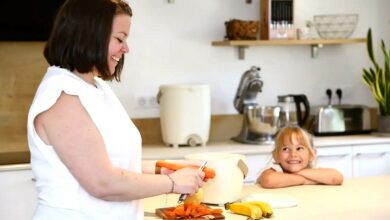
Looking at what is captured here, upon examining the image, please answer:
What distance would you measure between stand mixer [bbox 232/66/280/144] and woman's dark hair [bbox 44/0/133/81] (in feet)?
6.96

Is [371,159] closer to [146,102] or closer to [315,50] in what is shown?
[315,50]

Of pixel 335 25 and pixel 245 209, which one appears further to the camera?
pixel 335 25

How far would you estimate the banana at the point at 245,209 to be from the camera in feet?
5.46

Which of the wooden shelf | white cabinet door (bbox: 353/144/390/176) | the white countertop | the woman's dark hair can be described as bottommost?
white cabinet door (bbox: 353/144/390/176)

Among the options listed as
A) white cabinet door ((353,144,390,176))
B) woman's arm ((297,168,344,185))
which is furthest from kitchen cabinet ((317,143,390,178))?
woman's arm ((297,168,344,185))

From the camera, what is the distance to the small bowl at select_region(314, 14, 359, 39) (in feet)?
12.6

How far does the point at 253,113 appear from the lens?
3.52 meters

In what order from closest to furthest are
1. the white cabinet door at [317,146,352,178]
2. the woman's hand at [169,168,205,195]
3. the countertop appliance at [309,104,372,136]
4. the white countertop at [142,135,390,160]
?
the woman's hand at [169,168,205,195] < the white countertop at [142,135,390,160] < the white cabinet door at [317,146,352,178] < the countertop appliance at [309,104,372,136]

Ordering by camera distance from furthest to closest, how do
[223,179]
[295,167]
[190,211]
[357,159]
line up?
[357,159]
[295,167]
[223,179]
[190,211]

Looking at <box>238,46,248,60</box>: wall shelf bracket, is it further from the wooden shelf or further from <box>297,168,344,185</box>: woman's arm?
<box>297,168,344,185</box>: woman's arm

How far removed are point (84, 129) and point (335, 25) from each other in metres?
2.77

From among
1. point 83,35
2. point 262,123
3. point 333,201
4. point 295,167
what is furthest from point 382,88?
point 83,35

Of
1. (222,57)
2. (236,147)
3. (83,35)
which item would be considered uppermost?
(83,35)

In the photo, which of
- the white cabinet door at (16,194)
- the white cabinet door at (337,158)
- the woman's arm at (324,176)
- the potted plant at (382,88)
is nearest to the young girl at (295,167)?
the woman's arm at (324,176)
